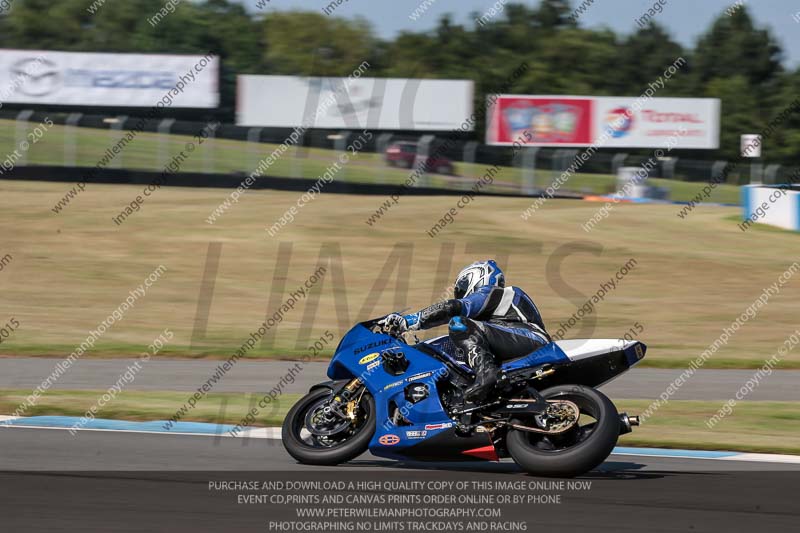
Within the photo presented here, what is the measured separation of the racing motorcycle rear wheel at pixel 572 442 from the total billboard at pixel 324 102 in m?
40.2

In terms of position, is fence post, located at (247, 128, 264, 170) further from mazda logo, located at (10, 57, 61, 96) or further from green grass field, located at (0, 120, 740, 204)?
mazda logo, located at (10, 57, 61, 96)

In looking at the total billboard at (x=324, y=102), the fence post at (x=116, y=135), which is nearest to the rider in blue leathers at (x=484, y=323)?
the fence post at (x=116, y=135)

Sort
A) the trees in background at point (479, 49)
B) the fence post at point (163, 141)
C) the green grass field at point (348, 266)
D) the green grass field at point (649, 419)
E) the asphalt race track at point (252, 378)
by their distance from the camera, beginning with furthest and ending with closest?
the trees in background at point (479, 49), the fence post at point (163, 141), the green grass field at point (348, 266), the asphalt race track at point (252, 378), the green grass field at point (649, 419)

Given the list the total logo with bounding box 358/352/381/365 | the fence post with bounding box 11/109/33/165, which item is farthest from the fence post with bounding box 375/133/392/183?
the total logo with bounding box 358/352/381/365

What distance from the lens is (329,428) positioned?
329 inches

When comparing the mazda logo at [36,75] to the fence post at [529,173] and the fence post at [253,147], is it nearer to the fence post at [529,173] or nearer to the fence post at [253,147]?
the fence post at [253,147]

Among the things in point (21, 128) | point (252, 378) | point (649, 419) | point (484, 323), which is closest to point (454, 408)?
point (484, 323)

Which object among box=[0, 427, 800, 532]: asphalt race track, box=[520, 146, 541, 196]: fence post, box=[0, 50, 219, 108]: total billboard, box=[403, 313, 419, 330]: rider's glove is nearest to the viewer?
box=[0, 427, 800, 532]: asphalt race track

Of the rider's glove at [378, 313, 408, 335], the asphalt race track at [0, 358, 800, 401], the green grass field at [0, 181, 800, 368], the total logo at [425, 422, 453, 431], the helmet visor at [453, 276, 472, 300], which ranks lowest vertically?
the green grass field at [0, 181, 800, 368]

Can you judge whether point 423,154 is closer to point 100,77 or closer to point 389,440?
point 100,77

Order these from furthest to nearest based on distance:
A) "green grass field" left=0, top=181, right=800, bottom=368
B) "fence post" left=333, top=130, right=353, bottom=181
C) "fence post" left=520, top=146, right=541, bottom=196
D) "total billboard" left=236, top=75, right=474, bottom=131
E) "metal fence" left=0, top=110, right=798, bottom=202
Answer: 1. "total billboard" left=236, top=75, right=474, bottom=131
2. "fence post" left=520, top=146, right=541, bottom=196
3. "fence post" left=333, top=130, right=353, bottom=181
4. "metal fence" left=0, top=110, right=798, bottom=202
5. "green grass field" left=0, top=181, right=800, bottom=368

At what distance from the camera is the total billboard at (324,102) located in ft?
156

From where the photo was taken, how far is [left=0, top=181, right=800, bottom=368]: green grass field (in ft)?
62.0

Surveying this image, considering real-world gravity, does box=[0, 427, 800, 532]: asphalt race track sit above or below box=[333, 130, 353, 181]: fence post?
above
